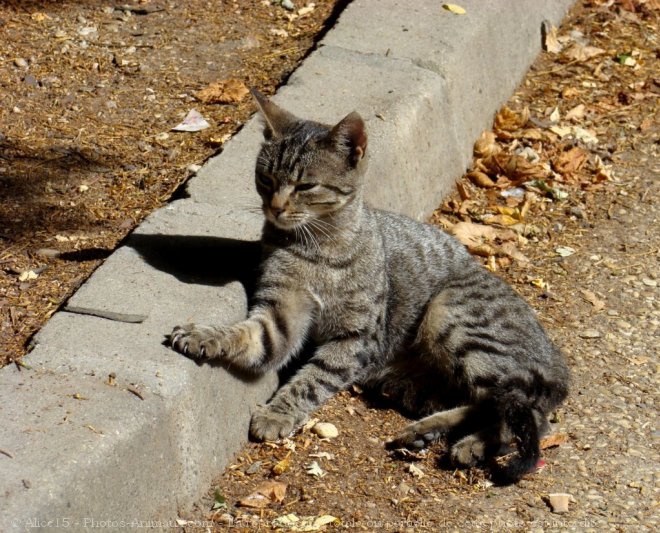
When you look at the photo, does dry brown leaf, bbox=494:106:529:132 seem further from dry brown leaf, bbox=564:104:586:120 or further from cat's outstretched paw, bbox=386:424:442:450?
cat's outstretched paw, bbox=386:424:442:450

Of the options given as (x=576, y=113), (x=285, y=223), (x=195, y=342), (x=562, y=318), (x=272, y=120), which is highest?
(x=272, y=120)

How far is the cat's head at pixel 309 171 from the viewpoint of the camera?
180 inches

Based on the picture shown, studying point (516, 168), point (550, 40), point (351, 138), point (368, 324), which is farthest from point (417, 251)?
point (550, 40)

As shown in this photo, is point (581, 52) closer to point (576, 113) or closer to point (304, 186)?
point (576, 113)

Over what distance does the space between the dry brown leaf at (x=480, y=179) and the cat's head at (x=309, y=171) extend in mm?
2171

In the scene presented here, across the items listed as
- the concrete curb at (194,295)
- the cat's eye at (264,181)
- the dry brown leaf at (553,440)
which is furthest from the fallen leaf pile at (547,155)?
the cat's eye at (264,181)

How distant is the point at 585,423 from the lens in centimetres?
481

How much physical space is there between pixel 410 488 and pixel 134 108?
3125mm

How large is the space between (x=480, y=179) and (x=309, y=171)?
245 centimetres

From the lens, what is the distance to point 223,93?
6441mm

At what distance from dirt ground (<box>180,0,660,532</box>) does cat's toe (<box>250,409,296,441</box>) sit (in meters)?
0.06

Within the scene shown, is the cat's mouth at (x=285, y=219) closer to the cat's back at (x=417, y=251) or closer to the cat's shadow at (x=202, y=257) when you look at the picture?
the cat's shadow at (x=202, y=257)

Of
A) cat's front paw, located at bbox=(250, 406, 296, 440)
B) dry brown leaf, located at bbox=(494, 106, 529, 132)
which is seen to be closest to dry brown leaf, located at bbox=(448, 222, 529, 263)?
dry brown leaf, located at bbox=(494, 106, 529, 132)

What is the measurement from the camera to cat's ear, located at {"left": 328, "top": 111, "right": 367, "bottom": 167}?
15.0 feet
